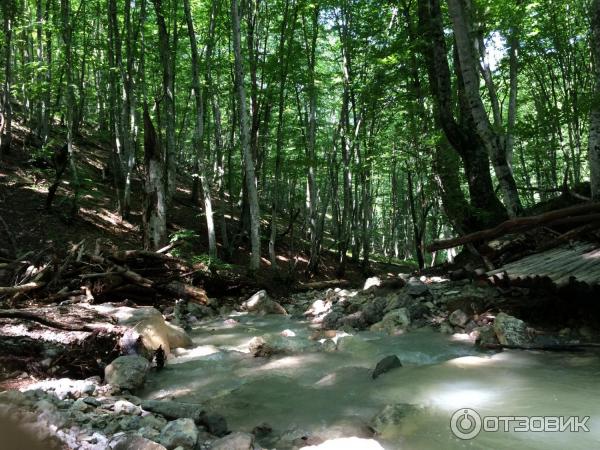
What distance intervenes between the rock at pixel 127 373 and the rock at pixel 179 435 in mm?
1521

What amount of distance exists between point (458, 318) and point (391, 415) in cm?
314

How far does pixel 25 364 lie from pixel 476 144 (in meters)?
9.34

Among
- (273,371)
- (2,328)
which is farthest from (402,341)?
(2,328)

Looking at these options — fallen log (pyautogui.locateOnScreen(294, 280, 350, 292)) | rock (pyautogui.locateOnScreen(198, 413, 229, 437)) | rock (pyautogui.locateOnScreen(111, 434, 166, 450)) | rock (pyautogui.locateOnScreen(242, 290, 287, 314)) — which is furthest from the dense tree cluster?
rock (pyautogui.locateOnScreen(111, 434, 166, 450))

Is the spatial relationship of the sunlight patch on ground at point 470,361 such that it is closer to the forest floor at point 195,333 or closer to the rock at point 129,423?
the forest floor at point 195,333

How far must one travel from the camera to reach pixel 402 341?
591 cm

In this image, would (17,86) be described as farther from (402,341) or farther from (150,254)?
(402,341)

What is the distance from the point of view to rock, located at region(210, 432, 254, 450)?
2.89 meters

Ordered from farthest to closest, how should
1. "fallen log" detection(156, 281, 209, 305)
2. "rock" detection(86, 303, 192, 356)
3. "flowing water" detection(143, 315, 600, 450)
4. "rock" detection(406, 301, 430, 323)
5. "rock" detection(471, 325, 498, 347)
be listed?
"fallen log" detection(156, 281, 209, 305)
"rock" detection(406, 301, 430, 323)
"rock" detection(86, 303, 192, 356)
"rock" detection(471, 325, 498, 347)
"flowing water" detection(143, 315, 600, 450)

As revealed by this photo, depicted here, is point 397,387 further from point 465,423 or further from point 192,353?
point 192,353

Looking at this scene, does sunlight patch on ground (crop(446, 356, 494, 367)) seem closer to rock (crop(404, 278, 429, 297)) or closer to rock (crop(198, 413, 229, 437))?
rock (crop(198, 413, 229, 437))

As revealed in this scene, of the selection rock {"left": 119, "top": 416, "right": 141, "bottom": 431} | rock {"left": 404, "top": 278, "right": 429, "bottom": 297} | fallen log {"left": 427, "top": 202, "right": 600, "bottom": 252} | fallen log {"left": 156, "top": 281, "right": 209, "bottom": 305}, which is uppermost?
fallen log {"left": 427, "top": 202, "right": 600, "bottom": 252}

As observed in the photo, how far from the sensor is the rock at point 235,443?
2888 mm

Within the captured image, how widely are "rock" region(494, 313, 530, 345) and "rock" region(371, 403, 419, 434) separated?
6.82 feet
